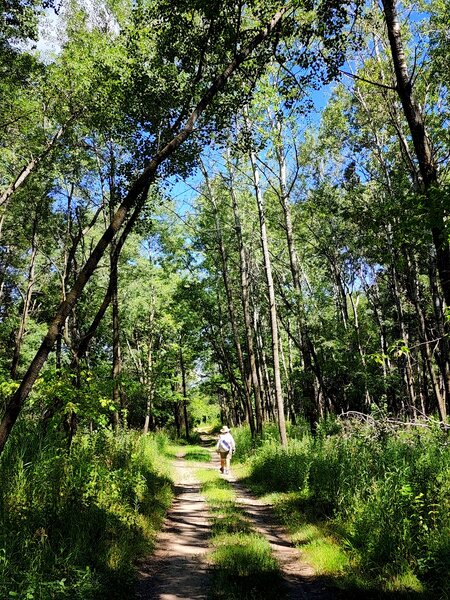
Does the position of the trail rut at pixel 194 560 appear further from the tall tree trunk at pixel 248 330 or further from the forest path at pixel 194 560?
the tall tree trunk at pixel 248 330

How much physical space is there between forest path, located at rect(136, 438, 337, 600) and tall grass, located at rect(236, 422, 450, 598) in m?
0.69

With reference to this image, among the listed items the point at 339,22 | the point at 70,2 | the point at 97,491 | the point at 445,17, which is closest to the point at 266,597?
the point at 97,491

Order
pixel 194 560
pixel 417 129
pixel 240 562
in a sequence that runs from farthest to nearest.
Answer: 1. pixel 417 129
2. pixel 194 560
3. pixel 240 562

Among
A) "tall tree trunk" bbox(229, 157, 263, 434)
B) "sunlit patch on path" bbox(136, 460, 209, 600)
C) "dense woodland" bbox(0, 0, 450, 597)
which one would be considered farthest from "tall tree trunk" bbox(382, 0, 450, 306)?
"tall tree trunk" bbox(229, 157, 263, 434)

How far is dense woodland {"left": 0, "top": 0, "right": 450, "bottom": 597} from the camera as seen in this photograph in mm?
6875

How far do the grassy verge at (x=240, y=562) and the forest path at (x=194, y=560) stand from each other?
0.17 meters

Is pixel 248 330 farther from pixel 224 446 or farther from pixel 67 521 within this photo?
pixel 67 521

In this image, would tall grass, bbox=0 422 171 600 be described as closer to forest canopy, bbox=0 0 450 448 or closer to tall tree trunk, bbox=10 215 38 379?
forest canopy, bbox=0 0 450 448

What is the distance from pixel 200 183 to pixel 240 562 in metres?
19.9

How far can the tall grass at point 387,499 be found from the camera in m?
4.72

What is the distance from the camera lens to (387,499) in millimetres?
5746

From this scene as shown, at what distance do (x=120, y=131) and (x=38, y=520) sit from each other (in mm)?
8847

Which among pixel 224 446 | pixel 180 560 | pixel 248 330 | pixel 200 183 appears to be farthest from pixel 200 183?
pixel 180 560

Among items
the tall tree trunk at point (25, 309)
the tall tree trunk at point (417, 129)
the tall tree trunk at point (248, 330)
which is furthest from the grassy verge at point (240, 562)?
the tall tree trunk at point (25, 309)
